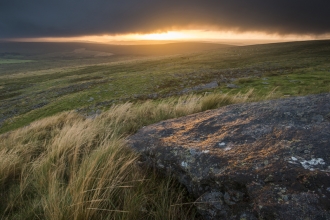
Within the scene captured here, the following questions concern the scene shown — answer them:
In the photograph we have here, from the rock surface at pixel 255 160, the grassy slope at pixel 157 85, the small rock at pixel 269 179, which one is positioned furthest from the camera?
the grassy slope at pixel 157 85

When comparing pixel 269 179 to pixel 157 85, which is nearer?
pixel 269 179

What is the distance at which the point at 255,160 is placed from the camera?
2.47m

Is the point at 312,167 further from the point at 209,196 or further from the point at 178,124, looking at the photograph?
the point at 178,124

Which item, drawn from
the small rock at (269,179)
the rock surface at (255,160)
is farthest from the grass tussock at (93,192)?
the small rock at (269,179)

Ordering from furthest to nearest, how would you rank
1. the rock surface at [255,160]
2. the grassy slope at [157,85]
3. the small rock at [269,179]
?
1. the grassy slope at [157,85]
2. the small rock at [269,179]
3. the rock surface at [255,160]

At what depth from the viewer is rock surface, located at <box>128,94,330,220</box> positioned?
1.92 m

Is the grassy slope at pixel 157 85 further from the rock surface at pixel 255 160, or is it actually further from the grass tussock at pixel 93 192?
the grass tussock at pixel 93 192

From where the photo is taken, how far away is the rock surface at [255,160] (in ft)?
6.31

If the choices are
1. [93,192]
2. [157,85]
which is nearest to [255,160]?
[93,192]

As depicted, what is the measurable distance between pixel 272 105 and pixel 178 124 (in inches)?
82.3

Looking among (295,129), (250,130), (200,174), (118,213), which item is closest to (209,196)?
(200,174)

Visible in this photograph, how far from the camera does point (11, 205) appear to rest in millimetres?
2570

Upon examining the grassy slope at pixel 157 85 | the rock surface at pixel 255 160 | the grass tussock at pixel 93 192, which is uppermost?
the rock surface at pixel 255 160

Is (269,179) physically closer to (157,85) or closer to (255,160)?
(255,160)
